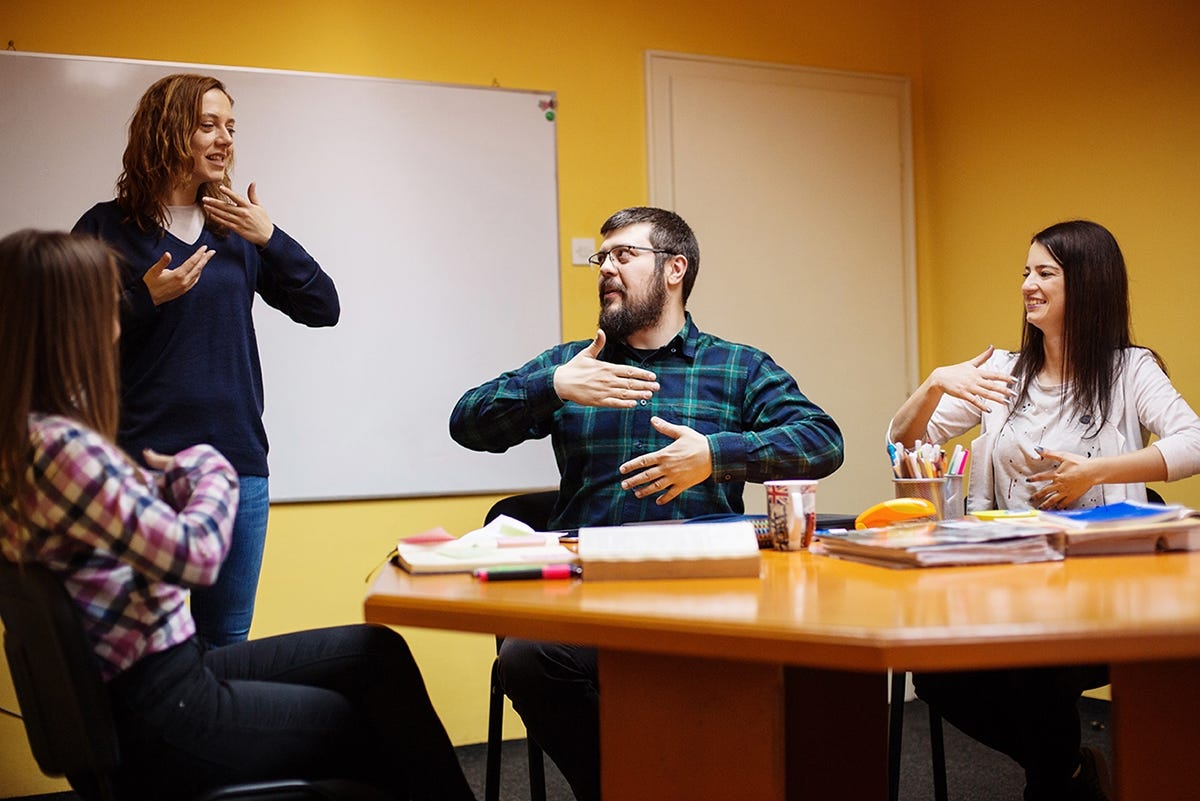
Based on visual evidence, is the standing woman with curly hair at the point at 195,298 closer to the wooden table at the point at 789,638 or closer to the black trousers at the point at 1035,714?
the wooden table at the point at 789,638

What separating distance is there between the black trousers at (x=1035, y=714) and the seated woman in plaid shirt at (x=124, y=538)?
120 centimetres

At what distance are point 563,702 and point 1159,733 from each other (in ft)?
3.01

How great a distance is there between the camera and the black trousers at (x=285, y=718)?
51.8 inches

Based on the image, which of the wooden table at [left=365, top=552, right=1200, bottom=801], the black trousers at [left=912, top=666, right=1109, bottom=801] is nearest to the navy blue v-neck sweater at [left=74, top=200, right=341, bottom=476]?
the wooden table at [left=365, top=552, right=1200, bottom=801]

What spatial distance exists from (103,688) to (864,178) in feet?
11.2

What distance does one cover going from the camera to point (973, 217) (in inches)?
157

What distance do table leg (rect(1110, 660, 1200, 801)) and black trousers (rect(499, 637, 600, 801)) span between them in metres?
0.83

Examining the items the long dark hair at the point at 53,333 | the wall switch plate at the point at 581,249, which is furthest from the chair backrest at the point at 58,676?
A: the wall switch plate at the point at 581,249

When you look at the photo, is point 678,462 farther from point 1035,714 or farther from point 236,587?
point 236,587

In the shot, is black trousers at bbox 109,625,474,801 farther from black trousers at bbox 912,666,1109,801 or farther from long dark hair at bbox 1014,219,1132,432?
long dark hair at bbox 1014,219,1132,432

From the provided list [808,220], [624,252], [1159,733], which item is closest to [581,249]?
[808,220]

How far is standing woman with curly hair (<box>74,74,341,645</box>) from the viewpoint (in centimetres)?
225

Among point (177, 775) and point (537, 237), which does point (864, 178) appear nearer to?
point (537, 237)

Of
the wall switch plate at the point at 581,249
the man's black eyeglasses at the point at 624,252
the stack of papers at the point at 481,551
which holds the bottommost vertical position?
→ the stack of papers at the point at 481,551
